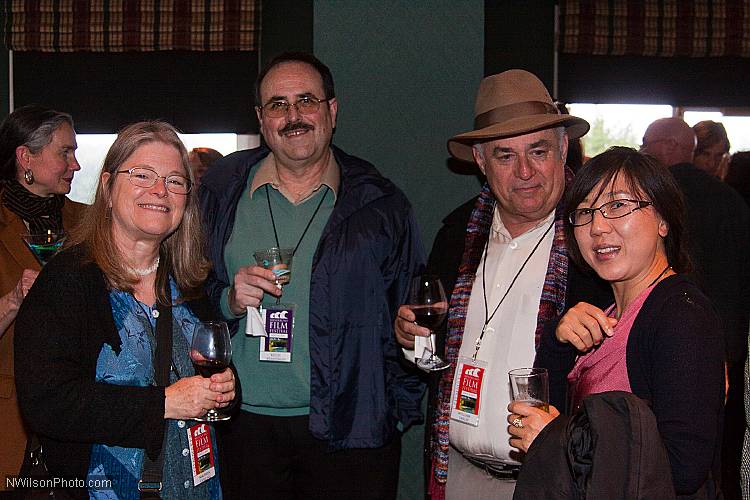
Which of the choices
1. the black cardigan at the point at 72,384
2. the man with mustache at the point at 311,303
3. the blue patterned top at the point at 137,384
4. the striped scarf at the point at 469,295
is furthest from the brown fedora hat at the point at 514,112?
the black cardigan at the point at 72,384

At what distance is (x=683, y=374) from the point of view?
1616 mm

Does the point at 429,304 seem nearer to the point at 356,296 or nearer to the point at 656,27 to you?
the point at 356,296

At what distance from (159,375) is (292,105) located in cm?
116

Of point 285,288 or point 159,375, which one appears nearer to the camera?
point 159,375

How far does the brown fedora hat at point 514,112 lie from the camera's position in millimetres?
2561

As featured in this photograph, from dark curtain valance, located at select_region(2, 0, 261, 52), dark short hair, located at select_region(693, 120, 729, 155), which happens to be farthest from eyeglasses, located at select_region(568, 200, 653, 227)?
dark curtain valance, located at select_region(2, 0, 261, 52)

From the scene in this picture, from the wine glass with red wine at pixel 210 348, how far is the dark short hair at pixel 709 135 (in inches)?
168

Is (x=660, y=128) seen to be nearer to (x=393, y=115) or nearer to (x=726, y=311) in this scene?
(x=726, y=311)

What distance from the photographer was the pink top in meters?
1.78

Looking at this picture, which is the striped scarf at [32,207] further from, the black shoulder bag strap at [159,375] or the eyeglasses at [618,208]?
the eyeglasses at [618,208]

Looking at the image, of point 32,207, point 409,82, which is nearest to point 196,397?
point 32,207

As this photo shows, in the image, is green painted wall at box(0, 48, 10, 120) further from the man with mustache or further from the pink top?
the pink top

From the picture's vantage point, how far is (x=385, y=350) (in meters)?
2.81

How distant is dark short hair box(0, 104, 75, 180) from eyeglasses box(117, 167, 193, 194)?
1476 millimetres
